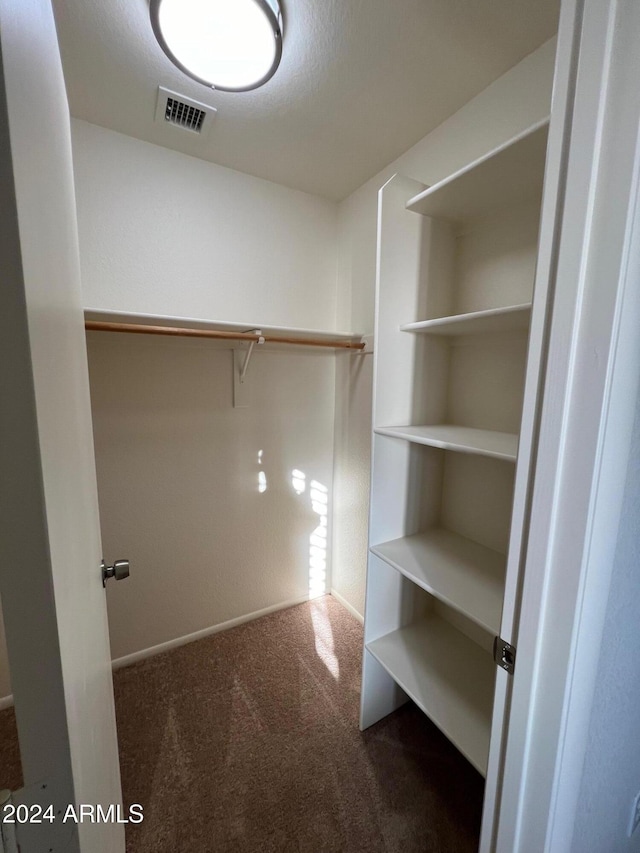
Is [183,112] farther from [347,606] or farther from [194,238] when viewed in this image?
[347,606]

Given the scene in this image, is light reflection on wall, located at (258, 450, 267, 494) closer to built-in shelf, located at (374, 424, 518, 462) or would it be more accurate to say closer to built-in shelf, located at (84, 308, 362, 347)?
built-in shelf, located at (84, 308, 362, 347)

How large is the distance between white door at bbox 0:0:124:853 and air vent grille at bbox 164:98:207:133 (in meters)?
1.01

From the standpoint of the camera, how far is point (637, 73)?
19.5 inches

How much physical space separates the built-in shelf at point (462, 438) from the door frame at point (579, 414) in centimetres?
31

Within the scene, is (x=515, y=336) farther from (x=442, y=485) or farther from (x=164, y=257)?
(x=164, y=257)

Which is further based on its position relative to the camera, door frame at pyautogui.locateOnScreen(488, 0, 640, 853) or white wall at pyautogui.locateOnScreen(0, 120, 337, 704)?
white wall at pyautogui.locateOnScreen(0, 120, 337, 704)

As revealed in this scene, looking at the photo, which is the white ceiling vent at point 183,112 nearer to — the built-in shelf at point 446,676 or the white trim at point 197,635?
the built-in shelf at point 446,676

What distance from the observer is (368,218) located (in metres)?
1.87

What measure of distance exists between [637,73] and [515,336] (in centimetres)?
83

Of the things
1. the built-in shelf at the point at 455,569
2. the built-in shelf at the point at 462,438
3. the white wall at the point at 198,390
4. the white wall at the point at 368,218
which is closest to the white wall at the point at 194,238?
the white wall at the point at 198,390

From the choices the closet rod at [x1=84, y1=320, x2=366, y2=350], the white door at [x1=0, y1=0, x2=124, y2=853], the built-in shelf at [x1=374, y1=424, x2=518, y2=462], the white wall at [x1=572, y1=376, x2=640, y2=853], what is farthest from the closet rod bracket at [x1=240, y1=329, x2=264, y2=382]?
the white wall at [x1=572, y1=376, x2=640, y2=853]

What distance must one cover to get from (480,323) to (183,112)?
4.75ft

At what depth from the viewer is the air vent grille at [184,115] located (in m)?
1.38

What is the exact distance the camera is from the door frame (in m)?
0.52
